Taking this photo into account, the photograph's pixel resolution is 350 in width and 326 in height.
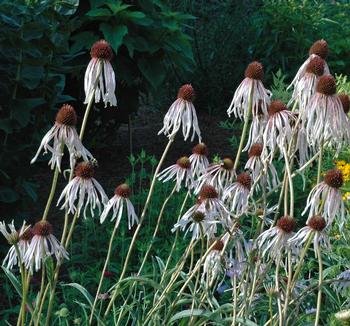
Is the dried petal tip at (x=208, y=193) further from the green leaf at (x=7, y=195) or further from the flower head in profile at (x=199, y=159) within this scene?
the green leaf at (x=7, y=195)

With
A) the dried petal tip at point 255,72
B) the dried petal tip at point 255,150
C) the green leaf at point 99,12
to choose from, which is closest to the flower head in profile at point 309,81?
the dried petal tip at point 255,72

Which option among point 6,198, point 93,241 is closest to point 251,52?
point 93,241

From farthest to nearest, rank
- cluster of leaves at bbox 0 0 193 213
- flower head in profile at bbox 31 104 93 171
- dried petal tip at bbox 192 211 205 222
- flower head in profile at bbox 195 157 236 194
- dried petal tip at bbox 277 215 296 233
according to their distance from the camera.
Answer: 1. cluster of leaves at bbox 0 0 193 213
2. flower head in profile at bbox 195 157 236 194
3. dried petal tip at bbox 192 211 205 222
4. dried petal tip at bbox 277 215 296 233
5. flower head in profile at bbox 31 104 93 171

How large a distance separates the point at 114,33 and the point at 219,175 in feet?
9.14

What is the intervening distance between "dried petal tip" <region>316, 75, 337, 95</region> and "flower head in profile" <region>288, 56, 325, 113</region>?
3.0 inches

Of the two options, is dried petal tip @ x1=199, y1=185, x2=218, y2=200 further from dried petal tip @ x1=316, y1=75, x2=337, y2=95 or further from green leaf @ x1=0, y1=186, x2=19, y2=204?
green leaf @ x1=0, y1=186, x2=19, y2=204

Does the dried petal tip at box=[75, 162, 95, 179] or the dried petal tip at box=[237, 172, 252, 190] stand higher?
the dried petal tip at box=[75, 162, 95, 179]

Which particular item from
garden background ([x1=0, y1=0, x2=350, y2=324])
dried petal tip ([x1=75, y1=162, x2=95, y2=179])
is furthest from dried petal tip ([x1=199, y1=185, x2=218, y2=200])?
garden background ([x1=0, y1=0, x2=350, y2=324])

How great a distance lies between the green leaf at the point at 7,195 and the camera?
12.7 ft

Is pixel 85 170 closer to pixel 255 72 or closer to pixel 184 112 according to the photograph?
pixel 184 112

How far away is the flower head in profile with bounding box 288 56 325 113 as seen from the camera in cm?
218

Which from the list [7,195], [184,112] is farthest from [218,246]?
[7,195]

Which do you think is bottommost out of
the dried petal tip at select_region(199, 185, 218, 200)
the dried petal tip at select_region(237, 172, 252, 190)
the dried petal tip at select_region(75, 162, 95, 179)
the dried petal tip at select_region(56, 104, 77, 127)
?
the dried petal tip at select_region(199, 185, 218, 200)

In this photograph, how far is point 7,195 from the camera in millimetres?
3900
